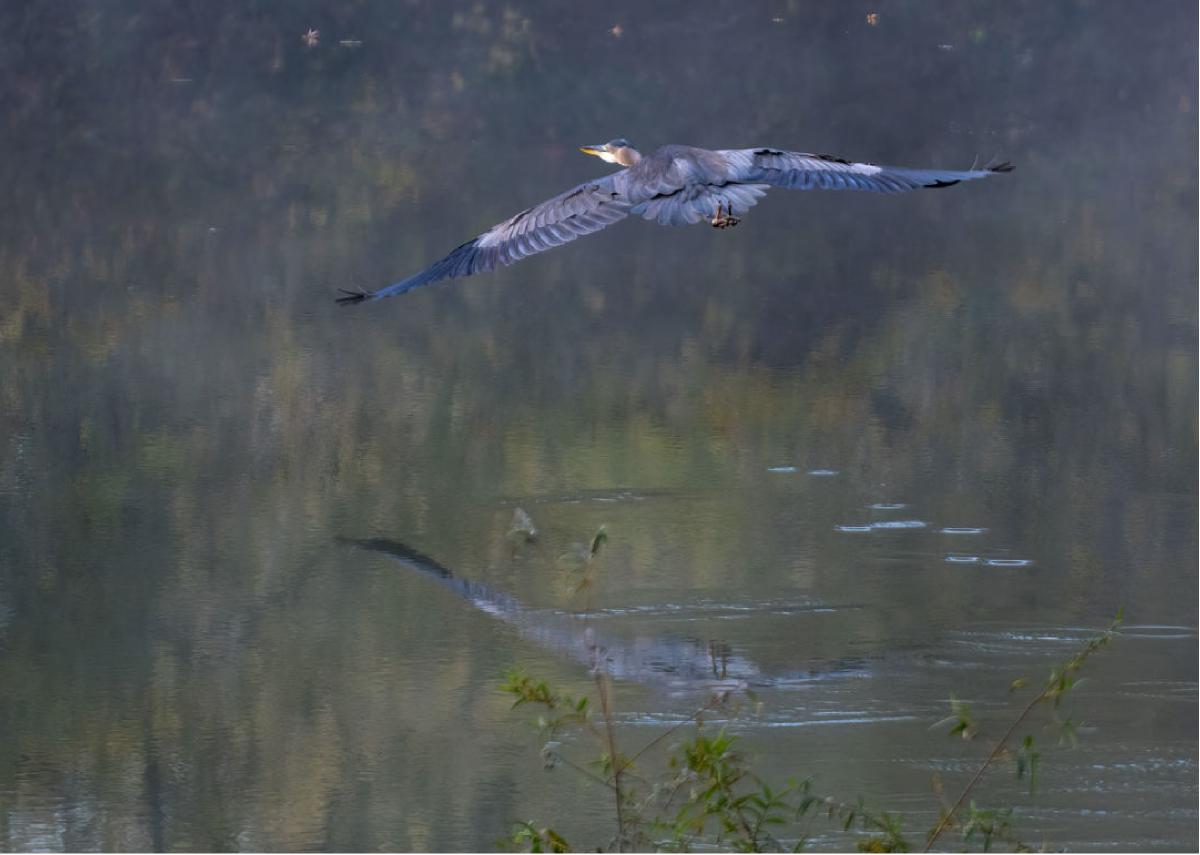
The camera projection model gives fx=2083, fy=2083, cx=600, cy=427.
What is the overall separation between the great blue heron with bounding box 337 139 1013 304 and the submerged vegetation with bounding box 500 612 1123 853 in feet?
Result: 4.26

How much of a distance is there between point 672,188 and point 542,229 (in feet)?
1.66

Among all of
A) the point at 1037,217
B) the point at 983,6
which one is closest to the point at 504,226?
the point at 1037,217

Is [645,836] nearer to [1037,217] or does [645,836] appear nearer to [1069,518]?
[1069,518]

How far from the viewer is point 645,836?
150 inches

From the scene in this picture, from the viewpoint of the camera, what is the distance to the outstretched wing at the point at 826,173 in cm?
578

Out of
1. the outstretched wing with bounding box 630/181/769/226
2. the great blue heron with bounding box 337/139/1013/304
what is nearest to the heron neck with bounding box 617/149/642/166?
the great blue heron with bounding box 337/139/1013/304

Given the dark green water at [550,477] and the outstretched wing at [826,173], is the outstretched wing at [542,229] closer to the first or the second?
the outstretched wing at [826,173]

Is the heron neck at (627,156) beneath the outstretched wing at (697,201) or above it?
above

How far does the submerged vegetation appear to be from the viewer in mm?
3510

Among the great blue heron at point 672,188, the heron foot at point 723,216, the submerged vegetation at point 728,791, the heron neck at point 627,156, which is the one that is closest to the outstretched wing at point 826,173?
the great blue heron at point 672,188

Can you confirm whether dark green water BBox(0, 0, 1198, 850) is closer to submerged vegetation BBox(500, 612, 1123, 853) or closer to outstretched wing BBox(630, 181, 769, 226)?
submerged vegetation BBox(500, 612, 1123, 853)

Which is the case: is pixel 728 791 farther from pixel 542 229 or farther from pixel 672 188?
pixel 542 229

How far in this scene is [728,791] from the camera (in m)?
3.53

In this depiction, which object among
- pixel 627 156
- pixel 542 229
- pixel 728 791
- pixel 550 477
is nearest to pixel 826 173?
pixel 542 229
